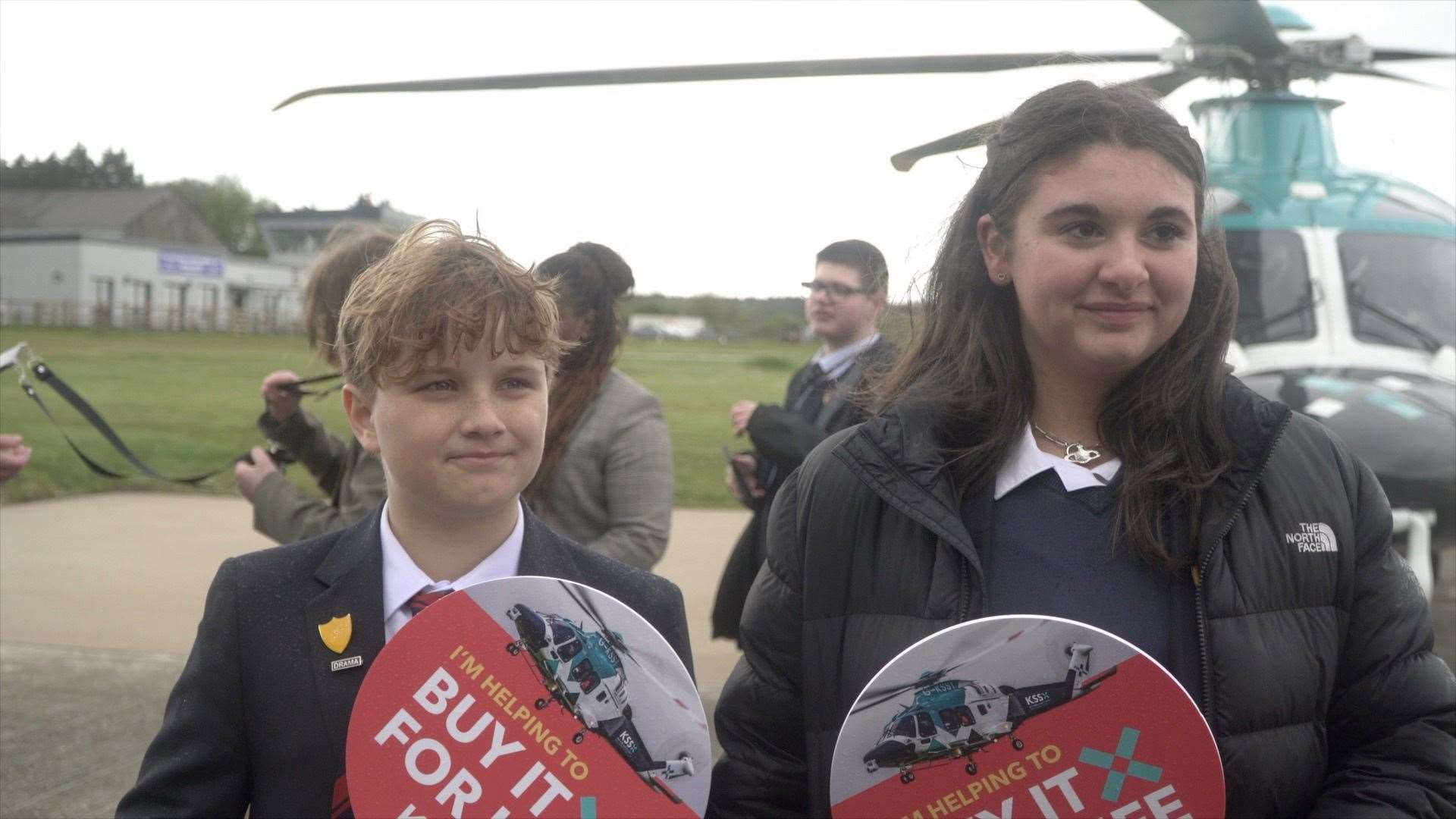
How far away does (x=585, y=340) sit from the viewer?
310 cm

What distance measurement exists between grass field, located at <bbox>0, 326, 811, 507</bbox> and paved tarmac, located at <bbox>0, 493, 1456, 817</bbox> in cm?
52

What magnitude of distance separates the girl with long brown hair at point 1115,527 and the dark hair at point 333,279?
4.70ft

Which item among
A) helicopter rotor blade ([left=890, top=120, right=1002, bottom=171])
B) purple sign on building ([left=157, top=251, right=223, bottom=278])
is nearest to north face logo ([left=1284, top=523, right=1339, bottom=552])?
helicopter rotor blade ([left=890, top=120, right=1002, bottom=171])

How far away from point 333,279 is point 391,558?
1296mm

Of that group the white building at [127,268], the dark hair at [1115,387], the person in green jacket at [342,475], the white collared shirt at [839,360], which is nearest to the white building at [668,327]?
the white building at [127,268]

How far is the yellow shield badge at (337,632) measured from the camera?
5.20 ft

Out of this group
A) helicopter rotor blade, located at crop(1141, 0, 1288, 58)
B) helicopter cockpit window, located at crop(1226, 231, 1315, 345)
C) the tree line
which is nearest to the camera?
helicopter rotor blade, located at crop(1141, 0, 1288, 58)

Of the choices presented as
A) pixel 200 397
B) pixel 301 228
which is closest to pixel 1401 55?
pixel 301 228

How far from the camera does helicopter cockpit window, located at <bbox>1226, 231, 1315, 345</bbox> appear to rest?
19.7 ft

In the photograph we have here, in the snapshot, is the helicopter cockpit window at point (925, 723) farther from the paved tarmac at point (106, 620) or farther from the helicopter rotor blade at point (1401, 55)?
the helicopter rotor blade at point (1401, 55)

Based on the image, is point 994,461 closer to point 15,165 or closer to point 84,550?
point 15,165

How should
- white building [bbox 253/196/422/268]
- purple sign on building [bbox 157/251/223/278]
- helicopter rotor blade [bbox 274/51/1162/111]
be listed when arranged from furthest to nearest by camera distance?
purple sign on building [bbox 157/251/223/278]
white building [bbox 253/196/422/268]
helicopter rotor blade [bbox 274/51/1162/111]

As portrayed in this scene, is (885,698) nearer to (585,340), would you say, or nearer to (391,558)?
(391,558)

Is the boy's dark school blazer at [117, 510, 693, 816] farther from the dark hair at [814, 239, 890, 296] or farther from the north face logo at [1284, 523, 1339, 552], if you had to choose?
the dark hair at [814, 239, 890, 296]
